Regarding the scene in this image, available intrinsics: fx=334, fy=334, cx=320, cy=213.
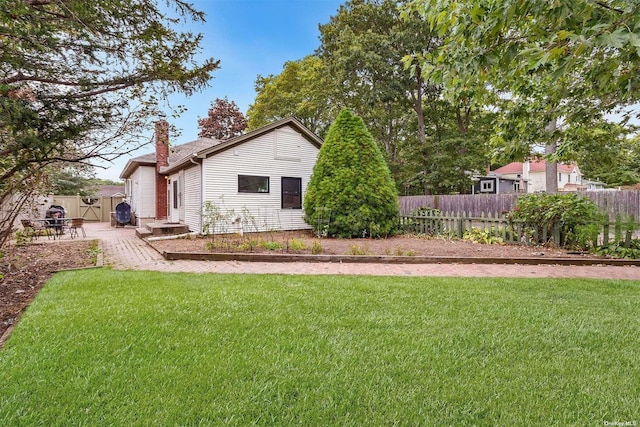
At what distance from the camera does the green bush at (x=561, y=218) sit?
7664 millimetres

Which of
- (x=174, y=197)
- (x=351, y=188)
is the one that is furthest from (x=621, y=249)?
(x=174, y=197)

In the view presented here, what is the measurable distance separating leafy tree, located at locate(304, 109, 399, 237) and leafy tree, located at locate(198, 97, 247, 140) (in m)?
22.3

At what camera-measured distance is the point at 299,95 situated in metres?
23.3

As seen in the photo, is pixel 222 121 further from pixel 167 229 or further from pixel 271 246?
pixel 271 246

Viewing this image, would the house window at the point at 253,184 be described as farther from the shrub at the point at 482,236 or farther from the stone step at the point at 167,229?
the shrub at the point at 482,236

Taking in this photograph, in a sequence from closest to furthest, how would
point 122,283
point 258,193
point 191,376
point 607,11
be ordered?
point 607,11 < point 191,376 < point 122,283 < point 258,193

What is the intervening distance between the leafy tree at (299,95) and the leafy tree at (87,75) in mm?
18047

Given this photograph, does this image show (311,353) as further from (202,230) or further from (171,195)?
(171,195)

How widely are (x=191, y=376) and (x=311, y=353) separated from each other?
878 millimetres

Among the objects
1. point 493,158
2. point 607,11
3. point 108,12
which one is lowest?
point 493,158

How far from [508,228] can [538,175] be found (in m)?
31.5

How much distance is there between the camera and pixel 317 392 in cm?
210

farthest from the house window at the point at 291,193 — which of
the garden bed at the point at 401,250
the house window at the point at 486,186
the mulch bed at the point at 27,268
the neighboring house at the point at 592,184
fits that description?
the neighboring house at the point at 592,184

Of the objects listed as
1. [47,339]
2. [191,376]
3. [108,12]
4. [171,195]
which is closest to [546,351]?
[191,376]
